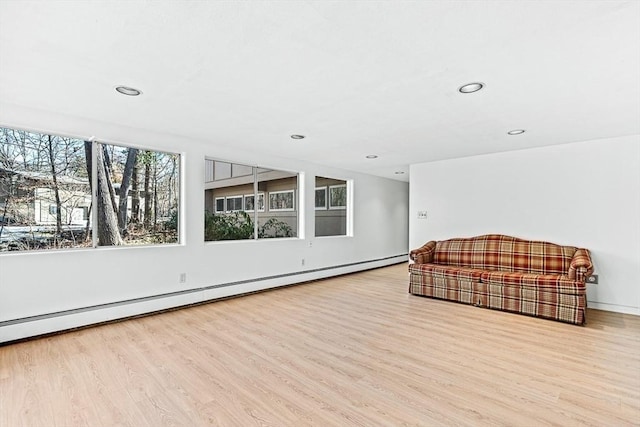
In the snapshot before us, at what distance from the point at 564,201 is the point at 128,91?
5.56 meters

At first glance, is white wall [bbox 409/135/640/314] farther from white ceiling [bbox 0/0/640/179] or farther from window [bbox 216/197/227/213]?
window [bbox 216/197/227/213]

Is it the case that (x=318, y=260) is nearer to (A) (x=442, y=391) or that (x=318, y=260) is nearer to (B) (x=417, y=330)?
(B) (x=417, y=330)

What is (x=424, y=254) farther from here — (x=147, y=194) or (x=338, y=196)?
(x=147, y=194)

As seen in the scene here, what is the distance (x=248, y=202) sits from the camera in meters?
5.52

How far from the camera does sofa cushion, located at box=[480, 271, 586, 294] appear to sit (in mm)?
3842

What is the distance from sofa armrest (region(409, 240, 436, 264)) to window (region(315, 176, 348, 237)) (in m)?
2.00

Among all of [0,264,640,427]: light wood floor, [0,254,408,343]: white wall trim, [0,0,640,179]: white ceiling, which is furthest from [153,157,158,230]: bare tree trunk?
[0,264,640,427]: light wood floor

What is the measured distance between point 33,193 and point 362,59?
3565 millimetres

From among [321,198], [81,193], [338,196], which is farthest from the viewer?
[338,196]

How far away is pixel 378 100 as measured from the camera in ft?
10.0

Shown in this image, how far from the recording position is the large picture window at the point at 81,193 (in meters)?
3.34

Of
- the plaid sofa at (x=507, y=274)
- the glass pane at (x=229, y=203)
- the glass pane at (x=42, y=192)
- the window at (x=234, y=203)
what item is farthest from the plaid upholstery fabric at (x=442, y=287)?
the glass pane at (x=42, y=192)

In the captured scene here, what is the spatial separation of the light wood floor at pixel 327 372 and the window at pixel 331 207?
2.90 m

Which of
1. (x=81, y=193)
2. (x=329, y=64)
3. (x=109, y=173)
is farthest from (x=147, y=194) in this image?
(x=329, y=64)
